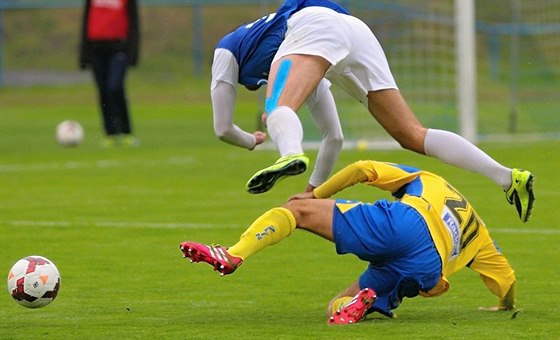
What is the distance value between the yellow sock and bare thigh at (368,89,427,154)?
1.19 m

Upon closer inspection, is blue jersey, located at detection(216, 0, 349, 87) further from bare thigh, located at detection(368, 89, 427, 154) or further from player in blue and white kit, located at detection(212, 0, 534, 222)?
bare thigh, located at detection(368, 89, 427, 154)

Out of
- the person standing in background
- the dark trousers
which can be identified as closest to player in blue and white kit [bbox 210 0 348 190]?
the dark trousers

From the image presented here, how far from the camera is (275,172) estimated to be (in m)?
7.72

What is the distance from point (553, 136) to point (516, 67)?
6325 millimetres

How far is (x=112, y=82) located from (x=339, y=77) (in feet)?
40.3

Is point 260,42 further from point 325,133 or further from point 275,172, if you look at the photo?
point 275,172

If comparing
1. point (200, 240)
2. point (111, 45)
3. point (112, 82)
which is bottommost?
point (112, 82)

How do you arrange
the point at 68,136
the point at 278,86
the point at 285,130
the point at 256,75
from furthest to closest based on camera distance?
the point at 68,136 → the point at 256,75 → the point at 278,86 → the point at 285,130

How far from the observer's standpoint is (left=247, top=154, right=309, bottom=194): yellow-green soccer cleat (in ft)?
25.3

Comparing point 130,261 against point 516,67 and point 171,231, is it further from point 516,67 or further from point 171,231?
point 516,67

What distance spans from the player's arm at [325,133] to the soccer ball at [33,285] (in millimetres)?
1997

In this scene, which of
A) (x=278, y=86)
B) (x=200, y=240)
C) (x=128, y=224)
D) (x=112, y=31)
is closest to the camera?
(x=278, y=86)

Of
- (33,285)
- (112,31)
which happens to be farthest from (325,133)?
(112,31)

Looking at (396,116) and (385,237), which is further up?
(396,116)
